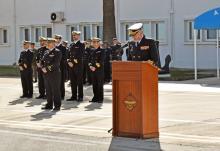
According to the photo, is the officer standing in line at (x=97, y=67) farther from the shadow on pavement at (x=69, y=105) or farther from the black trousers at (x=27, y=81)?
the black trousers at (x=27, y=81)

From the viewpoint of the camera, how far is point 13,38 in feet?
129

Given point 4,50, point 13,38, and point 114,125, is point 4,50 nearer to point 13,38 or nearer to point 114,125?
point 13,38

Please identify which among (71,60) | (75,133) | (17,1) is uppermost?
(17,1)

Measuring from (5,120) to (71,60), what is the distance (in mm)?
3867

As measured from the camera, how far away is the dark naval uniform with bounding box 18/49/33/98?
18.8m

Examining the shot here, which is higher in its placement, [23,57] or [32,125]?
[23,57]

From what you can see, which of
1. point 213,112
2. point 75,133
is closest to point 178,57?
point 213,112

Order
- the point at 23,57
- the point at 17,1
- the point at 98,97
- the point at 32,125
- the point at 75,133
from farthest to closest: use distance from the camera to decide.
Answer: the point at 17,1
the point at 23,57
the point at 98,97
the point at 32,125
the point at 75,133

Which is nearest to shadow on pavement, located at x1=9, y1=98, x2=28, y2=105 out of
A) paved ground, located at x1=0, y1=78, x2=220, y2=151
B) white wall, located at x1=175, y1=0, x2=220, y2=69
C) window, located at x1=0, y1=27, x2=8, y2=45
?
paved ground, located at x1=0, y1=78, x2=220, y2=151

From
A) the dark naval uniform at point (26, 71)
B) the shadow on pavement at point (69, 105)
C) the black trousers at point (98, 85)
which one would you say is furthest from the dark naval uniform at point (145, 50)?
the dark naval uniform at point (26, 71)

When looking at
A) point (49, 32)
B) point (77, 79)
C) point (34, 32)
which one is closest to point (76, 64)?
point (77, 79)

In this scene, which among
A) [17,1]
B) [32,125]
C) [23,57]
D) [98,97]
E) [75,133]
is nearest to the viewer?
[75,133]

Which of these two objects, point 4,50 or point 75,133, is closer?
point 75,133

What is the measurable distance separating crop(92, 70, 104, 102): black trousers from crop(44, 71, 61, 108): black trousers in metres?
1.79
